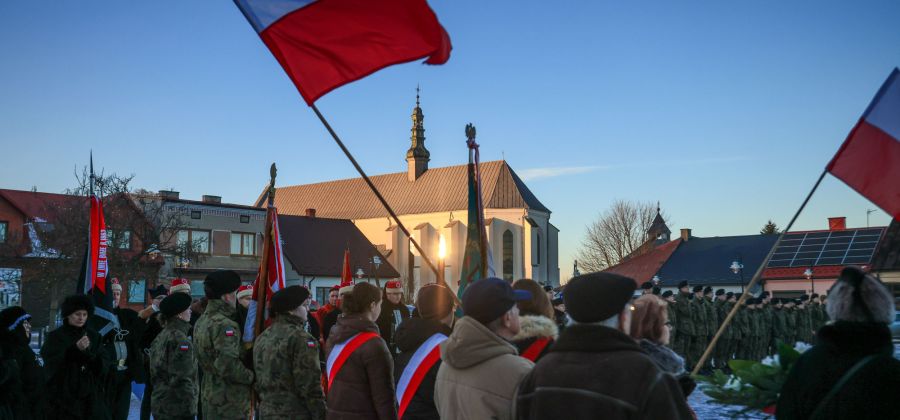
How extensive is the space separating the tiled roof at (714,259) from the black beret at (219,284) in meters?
50.8

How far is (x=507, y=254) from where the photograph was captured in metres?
70.2

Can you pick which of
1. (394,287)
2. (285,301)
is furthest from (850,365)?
(394,287)

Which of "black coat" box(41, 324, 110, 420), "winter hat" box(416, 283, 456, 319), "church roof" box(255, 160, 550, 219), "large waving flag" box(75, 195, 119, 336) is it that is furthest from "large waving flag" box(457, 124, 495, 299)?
A: "church roof" box(255, 160, 550, 219)

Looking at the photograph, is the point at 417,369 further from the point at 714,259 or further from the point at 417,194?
the point at 417,194

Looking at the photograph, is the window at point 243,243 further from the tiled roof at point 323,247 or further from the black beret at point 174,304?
the black beret at point 174,304

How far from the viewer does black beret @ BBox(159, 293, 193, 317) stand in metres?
7.56

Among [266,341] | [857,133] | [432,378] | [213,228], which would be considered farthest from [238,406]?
[213,228]

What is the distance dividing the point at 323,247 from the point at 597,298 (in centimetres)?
6094

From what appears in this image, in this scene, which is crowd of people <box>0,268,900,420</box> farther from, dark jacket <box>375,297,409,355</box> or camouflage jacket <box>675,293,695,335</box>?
camouflage jacket <box>675,293,695,335</box>

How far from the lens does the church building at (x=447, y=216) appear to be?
7025cm

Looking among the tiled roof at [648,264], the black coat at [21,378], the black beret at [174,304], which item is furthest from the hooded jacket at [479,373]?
the tiled roof at [648,264]

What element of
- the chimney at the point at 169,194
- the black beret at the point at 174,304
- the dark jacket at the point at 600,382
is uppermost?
the chimney at the point at 169,194

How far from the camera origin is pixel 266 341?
19.8 feet

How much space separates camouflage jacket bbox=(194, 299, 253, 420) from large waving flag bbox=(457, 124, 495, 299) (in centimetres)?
194
